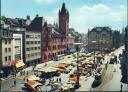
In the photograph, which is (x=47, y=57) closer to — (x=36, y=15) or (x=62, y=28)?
(x=36, y=15)

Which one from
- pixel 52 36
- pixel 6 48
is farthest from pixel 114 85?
pixel 52 36

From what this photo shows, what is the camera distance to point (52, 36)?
12800 cm

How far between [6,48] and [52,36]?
48.9 metres

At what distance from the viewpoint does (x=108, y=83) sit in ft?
214

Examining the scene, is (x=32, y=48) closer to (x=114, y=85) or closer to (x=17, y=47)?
(x=17, y=47)

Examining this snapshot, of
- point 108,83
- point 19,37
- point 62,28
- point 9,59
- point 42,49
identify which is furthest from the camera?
point 62,28

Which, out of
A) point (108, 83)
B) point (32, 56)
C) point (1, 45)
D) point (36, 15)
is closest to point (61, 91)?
point (108, 83)

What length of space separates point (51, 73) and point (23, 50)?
21.4 metres

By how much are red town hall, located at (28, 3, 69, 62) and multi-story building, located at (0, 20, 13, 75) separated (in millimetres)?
31018

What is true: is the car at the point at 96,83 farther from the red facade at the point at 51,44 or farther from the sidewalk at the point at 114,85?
the red facade at the point at 51,44

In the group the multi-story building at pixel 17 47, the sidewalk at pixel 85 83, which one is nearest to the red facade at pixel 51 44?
the multi-story building at pixel 17 47

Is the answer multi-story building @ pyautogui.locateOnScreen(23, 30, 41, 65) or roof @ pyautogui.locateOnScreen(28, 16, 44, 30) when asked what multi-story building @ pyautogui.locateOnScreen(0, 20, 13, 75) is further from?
roof @ pyautogui.locateOnScreen(28, 16, 44, 30)

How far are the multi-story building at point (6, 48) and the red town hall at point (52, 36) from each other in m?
31.0

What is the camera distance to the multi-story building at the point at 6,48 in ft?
255
